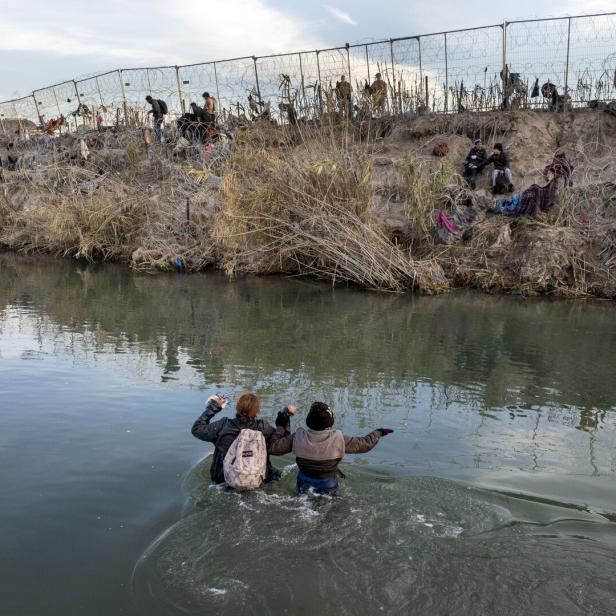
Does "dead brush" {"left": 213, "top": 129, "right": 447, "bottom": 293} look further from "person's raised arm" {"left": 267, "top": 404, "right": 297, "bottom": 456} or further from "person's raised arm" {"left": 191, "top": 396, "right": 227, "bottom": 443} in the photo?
"person's raised arm" {"left": 191, "top": 396, "right": 227, "bottom": 443}

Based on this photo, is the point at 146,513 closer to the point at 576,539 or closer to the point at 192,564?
the point at 192,564

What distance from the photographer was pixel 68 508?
5.61 m

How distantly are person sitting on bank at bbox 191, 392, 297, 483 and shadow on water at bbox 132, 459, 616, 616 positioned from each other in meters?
0.18

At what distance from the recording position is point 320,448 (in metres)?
5.41

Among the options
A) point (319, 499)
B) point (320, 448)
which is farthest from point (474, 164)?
point (319, 499)

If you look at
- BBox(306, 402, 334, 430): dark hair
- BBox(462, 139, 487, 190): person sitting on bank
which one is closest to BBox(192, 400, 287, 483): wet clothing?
BBox(306, 402, 334, 430): dark hair

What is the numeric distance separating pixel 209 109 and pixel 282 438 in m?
23.1

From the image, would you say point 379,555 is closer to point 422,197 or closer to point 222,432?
point 222,432

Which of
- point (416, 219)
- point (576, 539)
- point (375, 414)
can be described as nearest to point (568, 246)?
point (416, 219)

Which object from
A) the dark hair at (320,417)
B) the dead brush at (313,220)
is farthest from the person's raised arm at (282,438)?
the dead brush at (313,220)

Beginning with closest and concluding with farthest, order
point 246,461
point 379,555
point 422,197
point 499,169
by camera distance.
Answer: point 379,555, point 246,461, point 422,197, point 499,169

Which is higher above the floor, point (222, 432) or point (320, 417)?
point (320, 417)

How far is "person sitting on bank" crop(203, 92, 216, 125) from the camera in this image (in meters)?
25.9

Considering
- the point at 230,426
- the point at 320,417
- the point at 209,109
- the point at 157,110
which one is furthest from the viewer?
the point at 157,110
